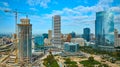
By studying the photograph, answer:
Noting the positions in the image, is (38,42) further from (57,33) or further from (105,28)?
(105,28)

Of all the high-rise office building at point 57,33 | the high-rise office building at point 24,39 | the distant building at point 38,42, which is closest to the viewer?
the high-rise office building at point 24,39

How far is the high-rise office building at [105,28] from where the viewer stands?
13.6m

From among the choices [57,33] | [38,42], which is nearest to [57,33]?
[57,33]

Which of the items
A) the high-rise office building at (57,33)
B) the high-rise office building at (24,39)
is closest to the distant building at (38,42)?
the high-rise office building at (57,33)

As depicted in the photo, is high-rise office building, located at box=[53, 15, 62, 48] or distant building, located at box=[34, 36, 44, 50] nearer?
distant building, located at box=[34, 36, 44, 50]

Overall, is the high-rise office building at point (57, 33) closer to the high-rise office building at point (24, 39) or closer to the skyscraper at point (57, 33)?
the skyscraper at point (57, 33)

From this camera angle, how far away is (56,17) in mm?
13461

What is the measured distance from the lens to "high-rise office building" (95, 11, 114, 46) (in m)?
13.6

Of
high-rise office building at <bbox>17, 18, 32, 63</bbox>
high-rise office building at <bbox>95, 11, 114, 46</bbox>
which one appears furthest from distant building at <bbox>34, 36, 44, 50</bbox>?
high-rise office building at <bbox>17, 18, 32, 63</bbox>

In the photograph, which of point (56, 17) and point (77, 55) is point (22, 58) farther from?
point (56, 17)

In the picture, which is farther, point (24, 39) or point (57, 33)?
point (57, 33)

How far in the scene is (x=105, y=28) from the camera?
1380 cm

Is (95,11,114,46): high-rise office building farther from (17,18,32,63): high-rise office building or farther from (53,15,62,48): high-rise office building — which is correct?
(17,18,32,63): high-rise office building

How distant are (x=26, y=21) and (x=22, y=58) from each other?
1589mm
